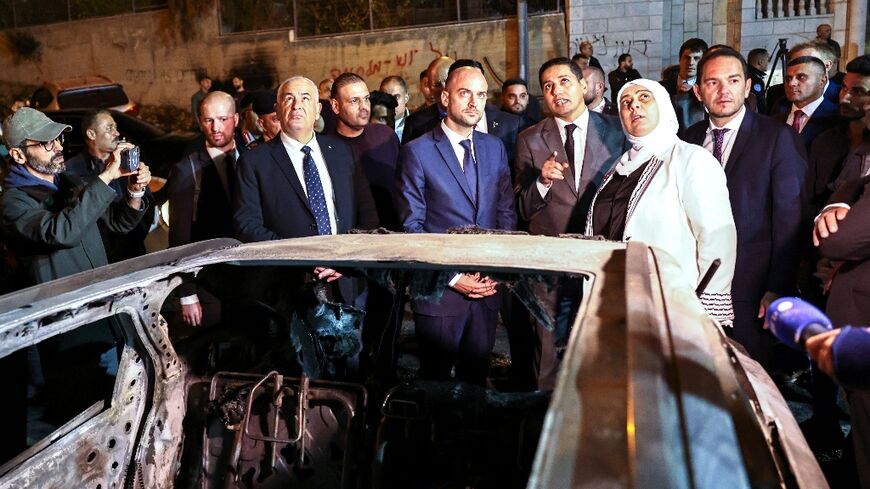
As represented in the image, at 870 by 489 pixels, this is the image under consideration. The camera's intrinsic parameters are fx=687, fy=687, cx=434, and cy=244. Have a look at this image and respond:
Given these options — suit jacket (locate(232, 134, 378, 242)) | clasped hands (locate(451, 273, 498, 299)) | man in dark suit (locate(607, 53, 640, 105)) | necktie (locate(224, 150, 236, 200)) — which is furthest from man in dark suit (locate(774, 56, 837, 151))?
man in dark suit (locate(607, 53, 640, 105))

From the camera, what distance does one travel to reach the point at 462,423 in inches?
99.3

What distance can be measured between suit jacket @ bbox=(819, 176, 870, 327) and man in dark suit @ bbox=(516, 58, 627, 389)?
126cm

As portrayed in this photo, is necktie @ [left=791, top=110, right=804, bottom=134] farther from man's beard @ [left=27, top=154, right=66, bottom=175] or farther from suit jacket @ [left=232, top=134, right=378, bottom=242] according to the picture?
man's beard @ [left=27, top=154, right=66, bottom=175]

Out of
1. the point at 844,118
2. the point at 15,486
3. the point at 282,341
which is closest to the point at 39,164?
the point at 282,341

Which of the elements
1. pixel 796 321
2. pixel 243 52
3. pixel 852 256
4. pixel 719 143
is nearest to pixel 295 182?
pixel 719 143

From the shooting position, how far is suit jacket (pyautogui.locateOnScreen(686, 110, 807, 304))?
11.4 feet

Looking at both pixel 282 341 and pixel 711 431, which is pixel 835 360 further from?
pixel 282 341

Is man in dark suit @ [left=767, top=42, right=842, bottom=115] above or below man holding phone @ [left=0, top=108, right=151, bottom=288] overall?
above

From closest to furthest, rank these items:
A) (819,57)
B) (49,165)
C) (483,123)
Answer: (49,165)
(483,123)
(819,57)

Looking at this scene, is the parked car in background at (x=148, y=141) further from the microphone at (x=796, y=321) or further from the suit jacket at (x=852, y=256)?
the microphone at (x=796, y=321)

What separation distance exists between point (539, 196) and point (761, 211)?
1154 mm

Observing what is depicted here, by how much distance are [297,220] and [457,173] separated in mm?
942

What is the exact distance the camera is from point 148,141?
905 centimetres

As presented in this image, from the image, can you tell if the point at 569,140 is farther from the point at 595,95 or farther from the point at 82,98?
the point at 82,98
